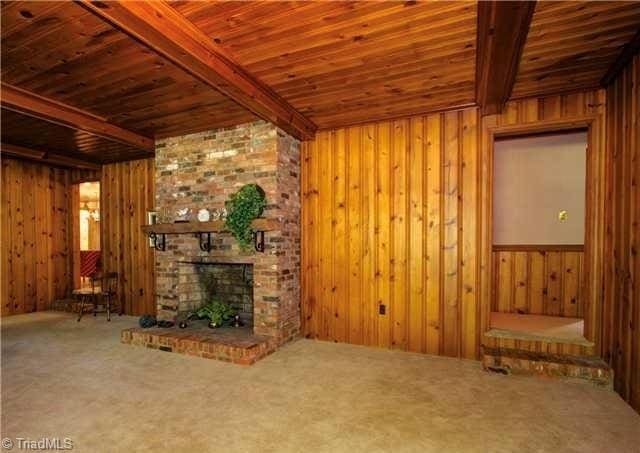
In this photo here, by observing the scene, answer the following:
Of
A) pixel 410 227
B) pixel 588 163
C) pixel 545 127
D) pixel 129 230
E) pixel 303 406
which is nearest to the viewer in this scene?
pixel 303 406

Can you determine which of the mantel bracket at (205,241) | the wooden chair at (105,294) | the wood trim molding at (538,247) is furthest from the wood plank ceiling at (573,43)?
the wooden chair at (105,294)

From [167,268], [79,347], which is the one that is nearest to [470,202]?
[167,268]

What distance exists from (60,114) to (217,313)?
2771 millimetres

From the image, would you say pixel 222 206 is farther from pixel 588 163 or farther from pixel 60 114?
pixel 588 163

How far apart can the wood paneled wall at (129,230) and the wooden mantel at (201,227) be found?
1.37 meters

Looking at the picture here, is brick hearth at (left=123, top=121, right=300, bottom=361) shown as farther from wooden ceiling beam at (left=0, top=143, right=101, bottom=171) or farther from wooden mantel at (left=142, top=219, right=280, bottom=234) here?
wooden ceiling beam at (left=0, top=143, right=101, bottom=171)

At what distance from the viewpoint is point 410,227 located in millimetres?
Answer: 3572

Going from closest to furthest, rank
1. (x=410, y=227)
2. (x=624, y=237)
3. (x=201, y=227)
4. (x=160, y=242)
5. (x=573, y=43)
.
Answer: (x=573, y=43) → (x=624, y=237) → (x=410, y=227) → (x=201, y=227) → (x=160, y=242)

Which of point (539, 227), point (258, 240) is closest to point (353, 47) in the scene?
point (258, 240)

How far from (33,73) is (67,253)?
4685 millimetres

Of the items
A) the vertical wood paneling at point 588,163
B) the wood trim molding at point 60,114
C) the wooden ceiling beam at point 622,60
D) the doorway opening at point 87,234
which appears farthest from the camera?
the doorway opening at point 87,234

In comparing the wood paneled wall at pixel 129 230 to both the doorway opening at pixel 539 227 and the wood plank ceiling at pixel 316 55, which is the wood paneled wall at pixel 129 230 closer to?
the wood plank ceiling at pixel 316 55

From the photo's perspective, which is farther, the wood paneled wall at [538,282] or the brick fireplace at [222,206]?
the wood paneled wall at [538,282]

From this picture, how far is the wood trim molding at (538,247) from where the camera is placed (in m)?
4.30
